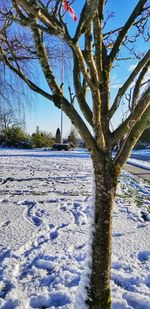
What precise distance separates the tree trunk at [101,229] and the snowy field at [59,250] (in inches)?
4.7

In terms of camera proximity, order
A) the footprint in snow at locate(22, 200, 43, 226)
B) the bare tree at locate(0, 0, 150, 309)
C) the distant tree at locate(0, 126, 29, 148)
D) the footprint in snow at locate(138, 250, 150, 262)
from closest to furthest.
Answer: the bare tree at locate(0, 0, 150, 309), the footprint in snow at locate(138, 250, 150, 262), the footprint in snow at locate(22, 200, 43, 226), the distant tree at locate(0, 126, 29, 148)

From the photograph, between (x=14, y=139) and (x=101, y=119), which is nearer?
(x=101, y=119)

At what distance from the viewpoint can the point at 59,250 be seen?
3.73 meters

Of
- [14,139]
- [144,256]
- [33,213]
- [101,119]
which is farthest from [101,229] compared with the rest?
[14,139]

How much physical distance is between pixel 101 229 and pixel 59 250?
6.14ft

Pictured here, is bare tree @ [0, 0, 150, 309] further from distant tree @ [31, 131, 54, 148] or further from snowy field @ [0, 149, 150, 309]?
distant tree @ [31, 131, 54, 148]

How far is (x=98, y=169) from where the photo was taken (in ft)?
6.49

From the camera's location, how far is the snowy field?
269cm

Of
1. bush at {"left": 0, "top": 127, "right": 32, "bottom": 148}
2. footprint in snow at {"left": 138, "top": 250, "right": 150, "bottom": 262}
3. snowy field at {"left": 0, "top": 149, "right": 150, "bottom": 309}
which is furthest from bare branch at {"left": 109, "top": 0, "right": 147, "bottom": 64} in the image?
bush at {"left": 0, "top": 127, "right": 32, "bottom": 148}

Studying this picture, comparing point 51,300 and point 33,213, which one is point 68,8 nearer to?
point 51,300

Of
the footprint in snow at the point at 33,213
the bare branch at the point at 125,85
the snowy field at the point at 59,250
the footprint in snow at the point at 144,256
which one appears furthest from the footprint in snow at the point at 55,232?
the bare branch at the point at 125,85

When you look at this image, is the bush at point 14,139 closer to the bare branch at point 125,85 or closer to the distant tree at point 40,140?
the distant tree at point 40,140

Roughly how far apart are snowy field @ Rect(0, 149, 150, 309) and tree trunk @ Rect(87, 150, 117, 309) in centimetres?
12

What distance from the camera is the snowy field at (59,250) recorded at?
2.69 m
